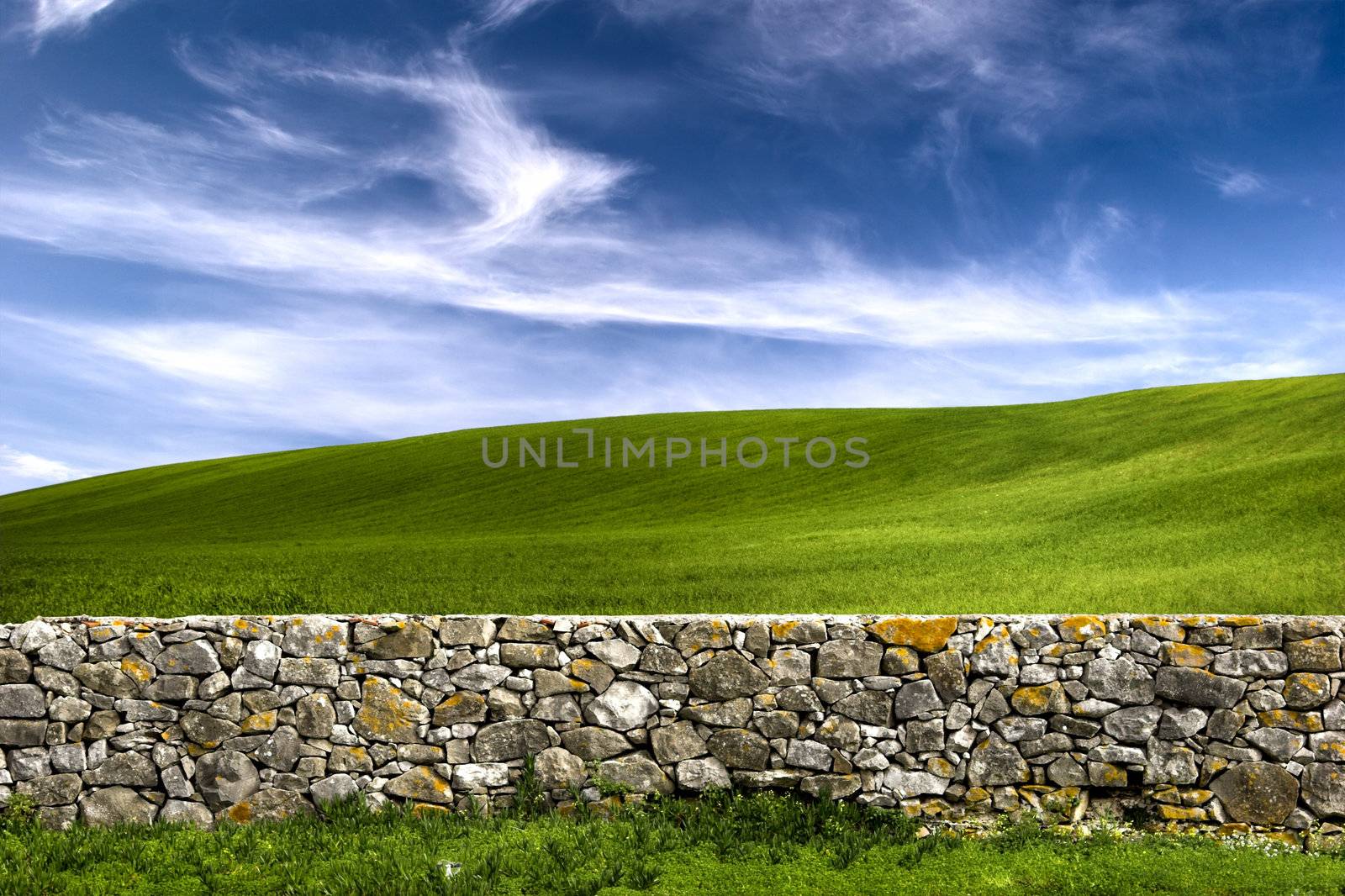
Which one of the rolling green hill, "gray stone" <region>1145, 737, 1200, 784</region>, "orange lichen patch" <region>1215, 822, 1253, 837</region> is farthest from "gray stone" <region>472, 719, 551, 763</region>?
the rolling green hill

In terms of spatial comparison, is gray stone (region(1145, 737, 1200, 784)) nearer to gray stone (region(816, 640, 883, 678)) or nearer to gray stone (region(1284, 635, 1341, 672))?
gray stone (region(1284, 635, 1341, 672))

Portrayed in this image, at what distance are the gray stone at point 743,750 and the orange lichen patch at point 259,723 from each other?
4.49 meters

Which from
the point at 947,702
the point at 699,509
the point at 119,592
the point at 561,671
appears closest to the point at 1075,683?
the point at 947,702

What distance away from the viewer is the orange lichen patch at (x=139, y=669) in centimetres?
898

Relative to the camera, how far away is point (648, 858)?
7.34 metres

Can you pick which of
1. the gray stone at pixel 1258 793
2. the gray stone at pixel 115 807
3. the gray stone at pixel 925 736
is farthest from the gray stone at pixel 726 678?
the gray stone at pixel 115 807

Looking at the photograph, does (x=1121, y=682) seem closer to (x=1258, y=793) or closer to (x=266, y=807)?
(x=1258, y=793)

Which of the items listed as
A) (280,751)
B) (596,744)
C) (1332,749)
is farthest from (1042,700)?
(280,751)

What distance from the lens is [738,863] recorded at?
7367 mm

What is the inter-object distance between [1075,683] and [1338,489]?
81.7 feet

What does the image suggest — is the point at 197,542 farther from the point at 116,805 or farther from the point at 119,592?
the point at 116,805

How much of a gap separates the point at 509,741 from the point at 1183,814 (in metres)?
6.74

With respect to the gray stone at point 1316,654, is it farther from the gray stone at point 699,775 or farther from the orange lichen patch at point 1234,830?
the gray stone at point 699,775

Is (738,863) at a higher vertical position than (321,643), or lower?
lower
